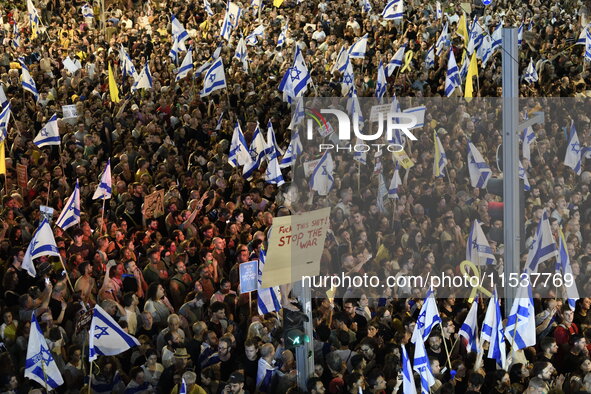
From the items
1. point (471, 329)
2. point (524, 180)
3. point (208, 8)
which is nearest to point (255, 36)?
point (208, 8)

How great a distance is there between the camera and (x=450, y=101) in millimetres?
21266

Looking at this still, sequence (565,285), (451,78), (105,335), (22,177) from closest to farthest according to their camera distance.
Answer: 1. (105,335)
2. (565,285)
3. (22,177)
4. (451,78)

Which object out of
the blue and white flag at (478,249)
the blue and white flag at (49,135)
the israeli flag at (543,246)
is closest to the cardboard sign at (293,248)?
the israeli flag at (543,246)

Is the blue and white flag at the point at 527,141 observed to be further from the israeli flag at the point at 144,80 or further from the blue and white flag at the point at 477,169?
the israeli flag at the point at 144,80

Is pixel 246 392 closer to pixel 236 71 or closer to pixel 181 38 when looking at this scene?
pixel 236 71

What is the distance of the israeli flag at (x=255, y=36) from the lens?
28.3 meters

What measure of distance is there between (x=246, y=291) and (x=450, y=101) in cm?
1013

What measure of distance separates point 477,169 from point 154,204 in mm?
4828

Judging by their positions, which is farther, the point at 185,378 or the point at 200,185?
the point at 200,185

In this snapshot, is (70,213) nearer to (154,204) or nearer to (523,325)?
(154,204)

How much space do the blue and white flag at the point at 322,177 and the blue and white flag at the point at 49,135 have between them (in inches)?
174

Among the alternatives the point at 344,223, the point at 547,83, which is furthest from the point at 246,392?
the point at 547,83

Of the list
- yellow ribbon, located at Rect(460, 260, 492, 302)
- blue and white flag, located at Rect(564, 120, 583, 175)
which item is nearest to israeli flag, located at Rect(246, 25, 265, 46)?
blue and white flag, located at Rect(564, 120, 583, 175)

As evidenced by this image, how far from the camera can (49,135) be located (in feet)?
61.1
